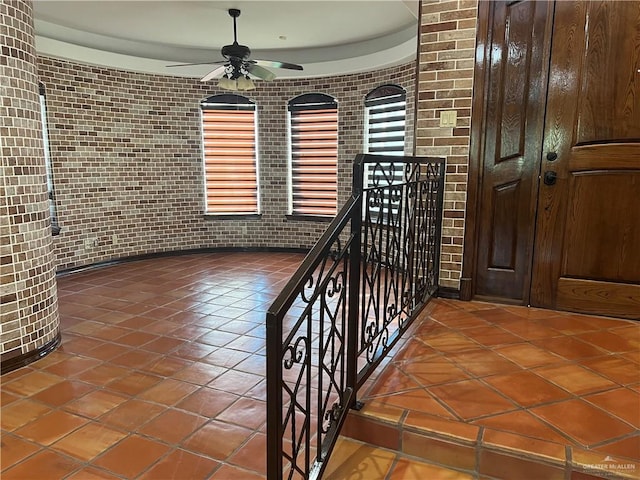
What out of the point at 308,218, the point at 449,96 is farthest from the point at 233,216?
the point at 449,96

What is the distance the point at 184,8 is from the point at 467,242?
3.44 meters

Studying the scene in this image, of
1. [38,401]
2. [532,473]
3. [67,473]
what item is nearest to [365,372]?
[532,473]

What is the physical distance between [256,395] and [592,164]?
241cm

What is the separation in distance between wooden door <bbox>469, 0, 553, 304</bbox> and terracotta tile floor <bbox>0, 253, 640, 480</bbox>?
305mm

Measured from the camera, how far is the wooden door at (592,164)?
261 cm

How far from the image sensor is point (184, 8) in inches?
168

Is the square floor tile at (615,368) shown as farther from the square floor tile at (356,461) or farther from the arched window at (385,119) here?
the arched window at (385,119)

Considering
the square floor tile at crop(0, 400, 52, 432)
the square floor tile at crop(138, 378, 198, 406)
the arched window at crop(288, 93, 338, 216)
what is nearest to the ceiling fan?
the arched window at crop(288, 93, 338, 216)

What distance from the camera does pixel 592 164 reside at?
Answer: 8.96 feet

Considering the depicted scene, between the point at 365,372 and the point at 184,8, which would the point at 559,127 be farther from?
the point at 184,8

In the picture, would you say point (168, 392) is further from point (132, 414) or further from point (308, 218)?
point (308, 218)

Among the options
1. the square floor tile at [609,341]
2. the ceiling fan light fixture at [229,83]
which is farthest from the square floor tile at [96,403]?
the ceiling fan light fixture at [229,83]

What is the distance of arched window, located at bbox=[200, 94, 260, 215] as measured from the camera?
6.32 m

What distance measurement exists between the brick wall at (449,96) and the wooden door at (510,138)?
11 cm
